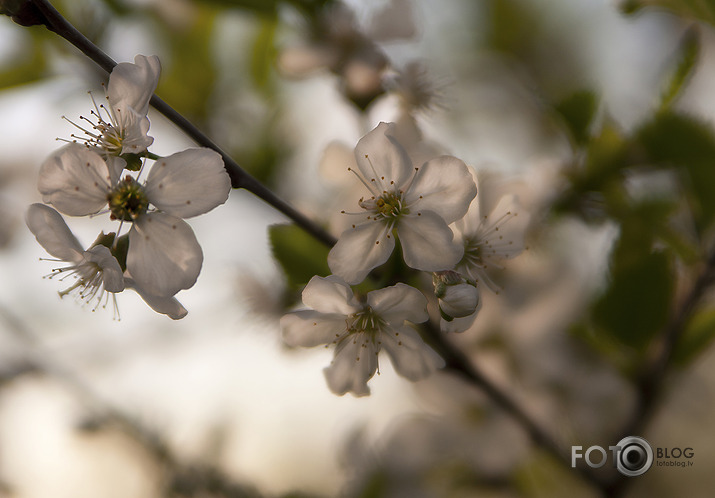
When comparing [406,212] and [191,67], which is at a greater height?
[406,212]

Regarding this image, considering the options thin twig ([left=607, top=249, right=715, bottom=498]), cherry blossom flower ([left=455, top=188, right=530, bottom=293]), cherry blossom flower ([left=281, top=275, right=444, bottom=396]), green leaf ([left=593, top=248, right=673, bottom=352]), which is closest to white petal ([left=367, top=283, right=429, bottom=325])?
cherry blossom flower ([left=281, top=275, right=444, bottom=396])

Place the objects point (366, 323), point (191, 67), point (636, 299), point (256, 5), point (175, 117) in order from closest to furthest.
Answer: point (175, 117) < point (366, 323) < point (636, 299) < point (256, 5) < point (191, 67)

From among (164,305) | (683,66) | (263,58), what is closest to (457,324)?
(164,305)

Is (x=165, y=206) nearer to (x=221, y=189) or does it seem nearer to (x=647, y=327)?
(x=221, y=189)

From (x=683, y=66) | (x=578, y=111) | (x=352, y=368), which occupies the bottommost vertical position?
(x=352, y=368)

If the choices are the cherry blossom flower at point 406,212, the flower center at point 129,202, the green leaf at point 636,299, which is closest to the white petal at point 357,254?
the cherry blossom flower at point 406,212

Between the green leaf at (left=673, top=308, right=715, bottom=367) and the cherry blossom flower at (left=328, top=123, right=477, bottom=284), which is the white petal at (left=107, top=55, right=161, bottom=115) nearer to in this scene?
the cherry blossom flower at (left=328, top=123, right=477, bottom=284)

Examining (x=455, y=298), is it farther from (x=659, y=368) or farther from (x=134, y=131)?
(x=659, y=368)
